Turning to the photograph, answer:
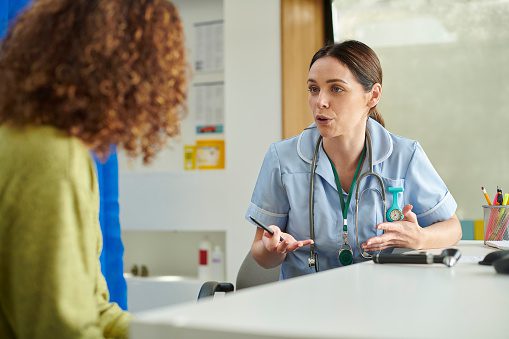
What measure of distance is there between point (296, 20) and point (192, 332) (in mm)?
3000

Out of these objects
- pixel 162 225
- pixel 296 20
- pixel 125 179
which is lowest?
pixel 162 225

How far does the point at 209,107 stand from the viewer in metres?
3.75

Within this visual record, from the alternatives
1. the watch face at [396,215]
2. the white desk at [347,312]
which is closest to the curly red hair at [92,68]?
the white desk at [347,312]

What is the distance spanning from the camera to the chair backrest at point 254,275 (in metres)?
2.24

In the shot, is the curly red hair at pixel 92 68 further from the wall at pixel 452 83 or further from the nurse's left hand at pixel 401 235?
the wall at pixel 452 83


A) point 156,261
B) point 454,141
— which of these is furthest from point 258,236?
point 156,261

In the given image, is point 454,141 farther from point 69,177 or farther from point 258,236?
→ point 69,177

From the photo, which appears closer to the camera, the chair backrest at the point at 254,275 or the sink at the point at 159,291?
the chair backrest at the point at 254,275

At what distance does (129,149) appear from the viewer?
107 cm

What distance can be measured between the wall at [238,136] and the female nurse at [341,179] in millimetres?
1292

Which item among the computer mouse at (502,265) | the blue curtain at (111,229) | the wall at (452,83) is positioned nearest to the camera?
the computer mouse at (502,265)

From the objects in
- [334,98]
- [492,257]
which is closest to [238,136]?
[334,98]

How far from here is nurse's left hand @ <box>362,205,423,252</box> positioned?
166cm

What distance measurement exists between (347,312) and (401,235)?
3.33 feet
